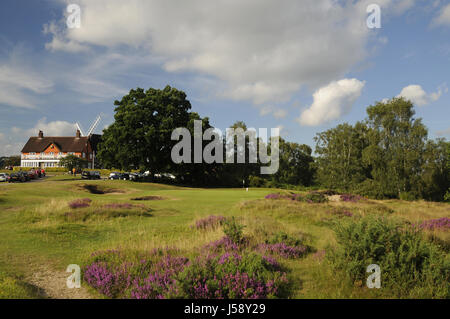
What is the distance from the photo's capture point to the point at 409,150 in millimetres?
50594

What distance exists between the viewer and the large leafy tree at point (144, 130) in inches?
2080

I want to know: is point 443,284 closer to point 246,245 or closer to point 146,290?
point 246,245

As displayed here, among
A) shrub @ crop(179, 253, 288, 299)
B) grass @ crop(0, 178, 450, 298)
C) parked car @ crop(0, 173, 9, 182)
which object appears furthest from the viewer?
parked car @ crop(0, 173, 9, 182)

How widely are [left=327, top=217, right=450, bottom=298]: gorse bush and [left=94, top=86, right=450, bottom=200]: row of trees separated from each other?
46245mm

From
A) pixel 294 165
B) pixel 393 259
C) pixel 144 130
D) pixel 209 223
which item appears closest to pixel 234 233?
pixel 209 223

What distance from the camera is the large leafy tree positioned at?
52.8 metres

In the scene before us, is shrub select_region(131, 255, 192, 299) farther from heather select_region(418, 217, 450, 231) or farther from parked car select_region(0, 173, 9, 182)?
parked car select_region(0, 173, 9, 182)

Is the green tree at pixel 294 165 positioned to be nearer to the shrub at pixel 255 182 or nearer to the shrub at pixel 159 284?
the shrub at pixel 255 182

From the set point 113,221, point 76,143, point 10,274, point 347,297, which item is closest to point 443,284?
point 347,297

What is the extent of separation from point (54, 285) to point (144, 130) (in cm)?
4763

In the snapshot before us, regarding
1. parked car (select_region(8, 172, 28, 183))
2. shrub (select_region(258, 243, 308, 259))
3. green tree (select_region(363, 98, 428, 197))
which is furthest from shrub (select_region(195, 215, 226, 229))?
parked car (select_region(8, 172, 28, 183))

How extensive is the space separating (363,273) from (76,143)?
4709 inches

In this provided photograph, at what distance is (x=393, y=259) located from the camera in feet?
24.1

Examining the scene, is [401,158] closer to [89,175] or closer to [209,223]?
[209,223]
